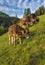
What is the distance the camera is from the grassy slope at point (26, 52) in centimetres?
3112

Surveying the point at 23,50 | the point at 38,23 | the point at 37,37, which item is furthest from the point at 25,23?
the point at 23,50

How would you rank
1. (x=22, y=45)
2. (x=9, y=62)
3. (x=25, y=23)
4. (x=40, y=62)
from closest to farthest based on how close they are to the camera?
(x=40, y=62) → (x=9, y=62) → (x=22, y=45) → (x=25, y=23)

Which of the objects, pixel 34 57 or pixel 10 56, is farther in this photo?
pixel 10 56

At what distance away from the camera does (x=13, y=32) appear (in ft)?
119

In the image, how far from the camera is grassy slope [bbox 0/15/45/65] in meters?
31.1

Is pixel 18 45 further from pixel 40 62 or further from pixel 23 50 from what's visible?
pixel 40 62

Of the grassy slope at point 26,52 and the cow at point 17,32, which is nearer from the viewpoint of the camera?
the grassy slope at point 26,52

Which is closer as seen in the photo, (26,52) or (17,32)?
(26,52)

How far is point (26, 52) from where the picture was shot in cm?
3334

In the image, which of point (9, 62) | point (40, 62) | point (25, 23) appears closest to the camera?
point (40, 62)

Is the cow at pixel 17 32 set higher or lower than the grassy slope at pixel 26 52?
higher

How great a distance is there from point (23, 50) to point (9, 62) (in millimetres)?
2886

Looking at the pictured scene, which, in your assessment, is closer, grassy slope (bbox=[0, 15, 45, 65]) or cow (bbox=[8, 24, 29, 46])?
grassy slope (bbox=[0, 15, 45, 65])

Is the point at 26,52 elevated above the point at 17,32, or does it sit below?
below
